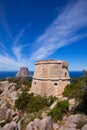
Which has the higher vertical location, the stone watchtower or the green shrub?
the stone watchtower

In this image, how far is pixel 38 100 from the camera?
29.8 metres

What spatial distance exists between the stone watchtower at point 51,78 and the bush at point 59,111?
7.52 meters

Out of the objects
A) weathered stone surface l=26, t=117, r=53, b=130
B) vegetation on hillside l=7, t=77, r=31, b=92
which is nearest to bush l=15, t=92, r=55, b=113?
vegetation on hillside l=7, t=77, r=31, b=92

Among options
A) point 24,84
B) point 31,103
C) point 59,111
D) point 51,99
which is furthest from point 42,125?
point 24,84

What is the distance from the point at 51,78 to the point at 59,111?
1043 cm

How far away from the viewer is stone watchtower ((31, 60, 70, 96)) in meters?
32.3

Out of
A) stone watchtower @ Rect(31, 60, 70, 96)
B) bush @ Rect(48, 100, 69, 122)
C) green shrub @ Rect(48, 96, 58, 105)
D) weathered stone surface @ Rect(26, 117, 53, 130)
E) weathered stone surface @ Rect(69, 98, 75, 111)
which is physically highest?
stone watchtower @ Rect(31, 60, 70, 96)

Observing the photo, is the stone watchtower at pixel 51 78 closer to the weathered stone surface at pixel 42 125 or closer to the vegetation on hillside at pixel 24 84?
the vegetation on hillside at pixel 24 84

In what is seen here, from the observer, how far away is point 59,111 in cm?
2264

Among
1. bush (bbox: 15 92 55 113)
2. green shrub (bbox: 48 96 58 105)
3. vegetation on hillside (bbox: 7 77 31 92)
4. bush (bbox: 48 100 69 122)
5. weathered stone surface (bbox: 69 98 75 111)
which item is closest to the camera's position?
bush (bbox: 48 100 69 122)

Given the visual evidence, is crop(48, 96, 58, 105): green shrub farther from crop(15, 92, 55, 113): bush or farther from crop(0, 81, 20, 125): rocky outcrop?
crop(0, 81, 20, 125): rocky outcrop

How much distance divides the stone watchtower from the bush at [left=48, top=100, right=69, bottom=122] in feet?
24.7

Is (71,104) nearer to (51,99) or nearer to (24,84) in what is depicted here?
(51,99)

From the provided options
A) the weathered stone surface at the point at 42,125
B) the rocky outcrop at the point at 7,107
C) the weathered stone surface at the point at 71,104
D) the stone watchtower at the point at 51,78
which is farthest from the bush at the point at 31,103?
the weathered stone surface at the point at 42,125
